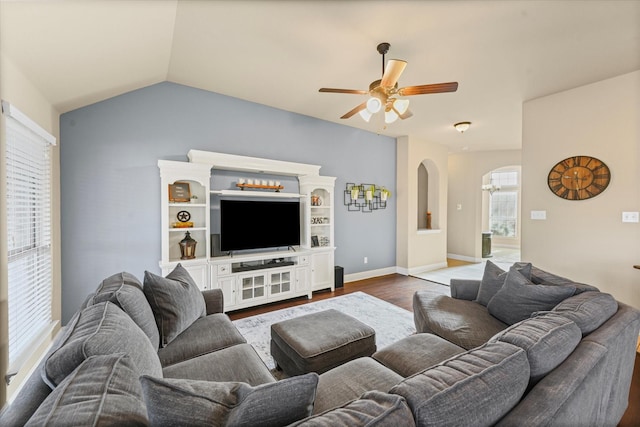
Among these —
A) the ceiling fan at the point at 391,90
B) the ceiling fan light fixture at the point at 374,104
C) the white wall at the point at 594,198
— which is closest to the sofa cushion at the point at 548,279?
the ceiling fan at the point at 391,90

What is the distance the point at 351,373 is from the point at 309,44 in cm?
267

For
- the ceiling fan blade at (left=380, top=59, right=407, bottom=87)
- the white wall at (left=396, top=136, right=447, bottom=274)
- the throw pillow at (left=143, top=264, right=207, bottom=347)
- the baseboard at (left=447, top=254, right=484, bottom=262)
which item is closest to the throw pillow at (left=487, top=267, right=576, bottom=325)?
the ceiling fan blade at (left=380, top=59, right=407, bottom=87)

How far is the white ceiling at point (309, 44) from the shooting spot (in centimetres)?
195

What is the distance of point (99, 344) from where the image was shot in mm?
1062

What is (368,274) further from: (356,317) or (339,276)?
(356,317)

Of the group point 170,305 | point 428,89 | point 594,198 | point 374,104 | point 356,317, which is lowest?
point 356,317

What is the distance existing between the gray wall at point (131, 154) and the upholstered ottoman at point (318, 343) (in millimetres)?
2177

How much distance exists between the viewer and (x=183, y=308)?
6.47 feet

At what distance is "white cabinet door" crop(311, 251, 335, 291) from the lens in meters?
4.22

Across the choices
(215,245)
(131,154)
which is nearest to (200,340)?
(215,245)

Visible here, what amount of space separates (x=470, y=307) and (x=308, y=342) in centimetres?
142

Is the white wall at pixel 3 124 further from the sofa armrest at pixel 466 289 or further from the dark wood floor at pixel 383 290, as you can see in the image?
the sofa armrest at pixel 466 289

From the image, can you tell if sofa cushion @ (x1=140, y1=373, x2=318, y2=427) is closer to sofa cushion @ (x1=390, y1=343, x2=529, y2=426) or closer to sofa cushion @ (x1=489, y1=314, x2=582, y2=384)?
sofa cushion @ (x1=390, y1=343, x2=529, y2=426)

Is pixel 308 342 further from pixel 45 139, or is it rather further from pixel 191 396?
pixel 45 139
